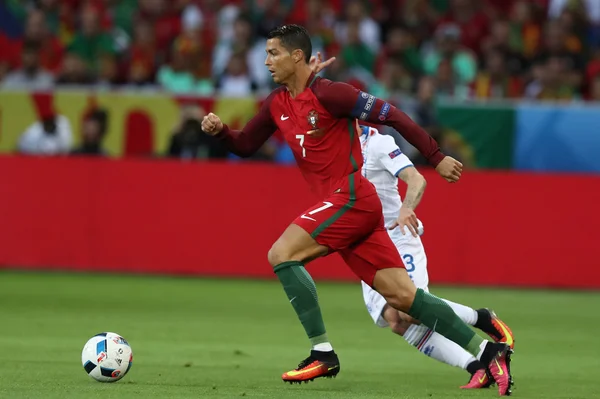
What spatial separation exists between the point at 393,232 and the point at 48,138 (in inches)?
358

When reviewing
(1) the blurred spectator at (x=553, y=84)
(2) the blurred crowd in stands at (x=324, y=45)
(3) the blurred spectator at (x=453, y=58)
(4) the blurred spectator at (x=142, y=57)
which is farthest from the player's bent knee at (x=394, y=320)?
(4) the blurred spectator at (x=142, y=57)

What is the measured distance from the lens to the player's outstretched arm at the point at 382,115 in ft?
24.3

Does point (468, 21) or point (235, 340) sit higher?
point (468, 21)

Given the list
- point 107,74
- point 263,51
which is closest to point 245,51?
point 263,51

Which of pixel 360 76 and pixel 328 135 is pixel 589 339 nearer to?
pixel 328 135

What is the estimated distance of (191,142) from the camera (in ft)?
54.2

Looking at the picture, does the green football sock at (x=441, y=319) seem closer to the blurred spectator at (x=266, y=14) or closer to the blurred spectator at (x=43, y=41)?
the blurred spectator at (x=266, y=14)

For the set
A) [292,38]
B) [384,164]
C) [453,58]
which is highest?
[292,38]

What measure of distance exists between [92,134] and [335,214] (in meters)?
9.39

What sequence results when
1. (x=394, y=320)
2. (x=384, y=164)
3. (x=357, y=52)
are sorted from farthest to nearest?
(x=357, y=52), (x=384, y=164), (x=394, y=320)

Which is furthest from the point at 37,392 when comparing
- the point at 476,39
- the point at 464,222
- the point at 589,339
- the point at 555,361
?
the point at 476,39

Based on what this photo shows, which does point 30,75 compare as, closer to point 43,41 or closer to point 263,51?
point 43,41

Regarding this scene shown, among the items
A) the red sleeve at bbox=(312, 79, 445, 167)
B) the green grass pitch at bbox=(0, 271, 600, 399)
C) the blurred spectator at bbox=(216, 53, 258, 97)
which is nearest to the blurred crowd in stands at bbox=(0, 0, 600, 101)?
the blurred spectator at bbox=(216, 53, 258, 97)

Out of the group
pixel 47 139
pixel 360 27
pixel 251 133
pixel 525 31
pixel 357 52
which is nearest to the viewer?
pixel 251 133
